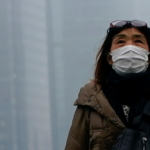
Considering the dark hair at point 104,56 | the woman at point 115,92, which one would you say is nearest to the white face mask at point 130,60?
the woman at point 115,92

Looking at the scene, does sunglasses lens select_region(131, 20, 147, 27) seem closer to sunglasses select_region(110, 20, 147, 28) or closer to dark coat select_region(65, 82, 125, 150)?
sunglasses select_region(110, 20, 147, 28)

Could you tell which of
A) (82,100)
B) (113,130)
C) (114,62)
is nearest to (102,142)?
(113,130)

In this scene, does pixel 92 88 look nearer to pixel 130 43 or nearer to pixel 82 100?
pixel 82 100

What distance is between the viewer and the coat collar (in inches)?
109

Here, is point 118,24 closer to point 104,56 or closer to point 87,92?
point 104,56

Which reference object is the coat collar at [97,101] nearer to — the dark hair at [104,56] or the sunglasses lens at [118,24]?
the dark hair at [104,56]

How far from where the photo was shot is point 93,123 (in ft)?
9.30

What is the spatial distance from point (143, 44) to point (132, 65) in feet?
0.56

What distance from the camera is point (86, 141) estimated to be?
290cm

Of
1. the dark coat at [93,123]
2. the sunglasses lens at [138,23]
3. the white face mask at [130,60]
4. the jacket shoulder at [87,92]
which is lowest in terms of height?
the dark coat at [93,123]

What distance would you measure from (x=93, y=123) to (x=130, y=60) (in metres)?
0.39

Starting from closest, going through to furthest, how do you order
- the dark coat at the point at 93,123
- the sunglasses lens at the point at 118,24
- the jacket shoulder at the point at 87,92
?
the dark coat at the point at 93,123 → the jacket shoulder at the point at 87,92 → the sunglasses lens at the point at 118,24

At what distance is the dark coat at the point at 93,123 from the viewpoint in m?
2.75

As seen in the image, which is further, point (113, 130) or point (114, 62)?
point (114, 62)
